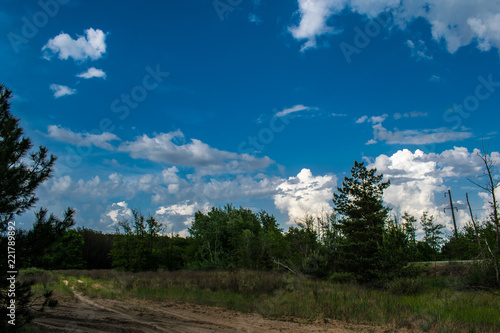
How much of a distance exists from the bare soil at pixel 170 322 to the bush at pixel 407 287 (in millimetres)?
8667

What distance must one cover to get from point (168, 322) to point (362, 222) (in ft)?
63.0

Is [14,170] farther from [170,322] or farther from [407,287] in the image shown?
[407,287]

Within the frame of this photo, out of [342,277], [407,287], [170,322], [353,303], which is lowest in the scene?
[342,277]

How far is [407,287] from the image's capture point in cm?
1664

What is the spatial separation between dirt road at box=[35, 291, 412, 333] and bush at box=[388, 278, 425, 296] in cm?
866

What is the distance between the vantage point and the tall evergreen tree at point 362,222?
928 inches

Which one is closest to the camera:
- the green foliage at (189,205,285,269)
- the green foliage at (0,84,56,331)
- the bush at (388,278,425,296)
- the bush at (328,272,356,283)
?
the green foliage at (0,84,56,331)

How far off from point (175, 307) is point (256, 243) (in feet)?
81.8

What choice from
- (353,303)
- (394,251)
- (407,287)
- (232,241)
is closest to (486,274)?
(407,287)

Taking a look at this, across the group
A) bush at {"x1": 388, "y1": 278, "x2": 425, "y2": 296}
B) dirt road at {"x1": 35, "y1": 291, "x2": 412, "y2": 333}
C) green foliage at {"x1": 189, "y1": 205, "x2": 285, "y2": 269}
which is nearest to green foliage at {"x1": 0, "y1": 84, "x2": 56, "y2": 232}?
dirt road at {"x1": 35, "y1": 291, "x2": 412, "y2": 333}

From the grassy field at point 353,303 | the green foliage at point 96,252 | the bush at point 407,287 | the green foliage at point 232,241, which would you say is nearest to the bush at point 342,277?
the bush at point 407,287

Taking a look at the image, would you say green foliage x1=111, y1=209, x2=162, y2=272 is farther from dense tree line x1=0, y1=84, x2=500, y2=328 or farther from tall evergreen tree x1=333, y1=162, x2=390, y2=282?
tall evergreen tree x1=333, y1=162, x2=390, y2=282

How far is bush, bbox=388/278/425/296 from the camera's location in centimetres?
1641

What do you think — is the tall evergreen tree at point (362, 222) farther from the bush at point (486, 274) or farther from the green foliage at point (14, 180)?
the green foliage at point (14, 180)
